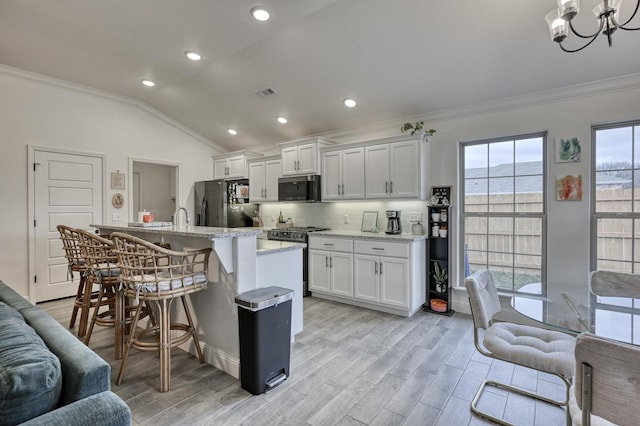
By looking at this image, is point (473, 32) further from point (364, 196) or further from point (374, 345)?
point (374, 345)

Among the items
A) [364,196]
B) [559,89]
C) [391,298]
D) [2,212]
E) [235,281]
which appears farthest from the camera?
[364,196]

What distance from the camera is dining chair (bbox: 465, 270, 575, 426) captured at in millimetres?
1718

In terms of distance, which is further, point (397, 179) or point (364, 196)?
point (364, 196)

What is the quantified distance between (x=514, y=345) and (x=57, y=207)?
5652 mm

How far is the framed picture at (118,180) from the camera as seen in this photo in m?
5.02

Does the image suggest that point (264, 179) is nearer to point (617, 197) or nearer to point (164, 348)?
point (164, 348)

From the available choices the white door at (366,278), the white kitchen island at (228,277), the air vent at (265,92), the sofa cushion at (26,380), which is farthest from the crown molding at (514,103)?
the sofa cushion at (26,380)


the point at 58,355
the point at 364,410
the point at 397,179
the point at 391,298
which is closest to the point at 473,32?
the point at 397,179

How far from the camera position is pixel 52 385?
0.97 metres

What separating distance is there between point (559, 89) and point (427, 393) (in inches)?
128

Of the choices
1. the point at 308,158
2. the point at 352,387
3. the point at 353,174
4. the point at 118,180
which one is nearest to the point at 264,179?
the point at 308,158

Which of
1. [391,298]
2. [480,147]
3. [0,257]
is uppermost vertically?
[480,147]

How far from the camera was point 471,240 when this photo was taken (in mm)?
3986

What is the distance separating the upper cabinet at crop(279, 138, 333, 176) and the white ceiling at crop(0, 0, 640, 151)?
43cm
